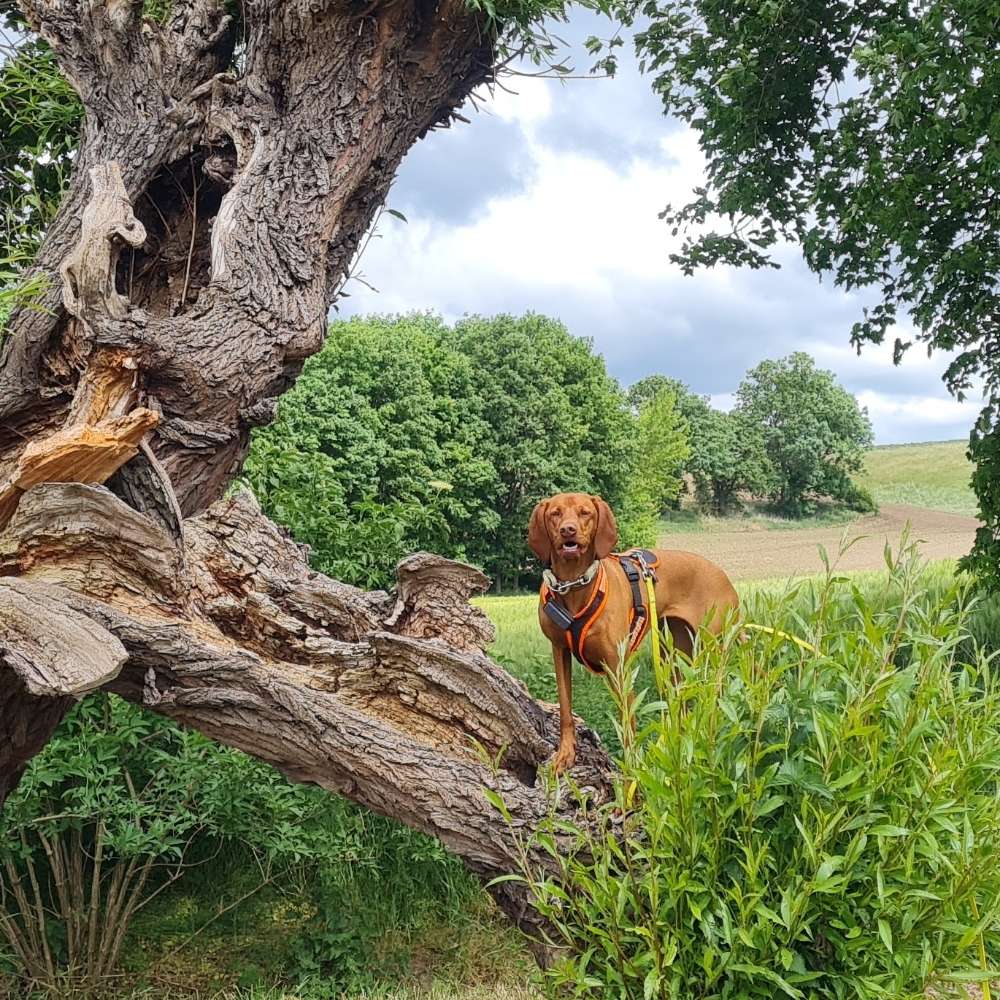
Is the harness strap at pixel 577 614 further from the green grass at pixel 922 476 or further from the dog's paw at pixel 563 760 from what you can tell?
the green grass at pixel 922 476

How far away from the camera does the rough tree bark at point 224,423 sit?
11.2 feet

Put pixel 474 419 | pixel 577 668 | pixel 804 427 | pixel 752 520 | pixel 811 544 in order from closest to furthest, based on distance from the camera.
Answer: pixel 577 668 < pixel 474 419 < pixel 811 544 < pixel 752 520 < pixel 804 427

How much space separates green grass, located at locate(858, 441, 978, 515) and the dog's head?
44082mm

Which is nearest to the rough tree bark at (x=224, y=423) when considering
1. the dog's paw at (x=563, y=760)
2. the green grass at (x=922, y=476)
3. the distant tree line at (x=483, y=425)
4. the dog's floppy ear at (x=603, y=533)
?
the dog's paw at (x=563, y=760)

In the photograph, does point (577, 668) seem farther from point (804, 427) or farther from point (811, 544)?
point (804, 427)

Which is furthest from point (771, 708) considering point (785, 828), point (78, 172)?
point (78, 172)

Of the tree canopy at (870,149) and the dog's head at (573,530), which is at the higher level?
the tree canopy at (870,149)

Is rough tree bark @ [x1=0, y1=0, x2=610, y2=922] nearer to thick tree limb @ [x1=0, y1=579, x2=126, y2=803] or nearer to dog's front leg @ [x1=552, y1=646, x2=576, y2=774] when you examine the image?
thick tree limb @ [x1=0, y1=579, x2=126, y2=803]

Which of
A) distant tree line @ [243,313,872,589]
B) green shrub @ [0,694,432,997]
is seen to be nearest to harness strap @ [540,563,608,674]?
green shrub @ [0,694,432,997]

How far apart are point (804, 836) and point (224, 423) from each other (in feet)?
9.28

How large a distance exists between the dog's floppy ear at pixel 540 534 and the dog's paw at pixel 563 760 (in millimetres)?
719

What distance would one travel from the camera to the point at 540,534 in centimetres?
346

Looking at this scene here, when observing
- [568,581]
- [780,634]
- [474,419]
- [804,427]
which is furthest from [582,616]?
[804,427]

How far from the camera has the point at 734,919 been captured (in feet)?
9.05
